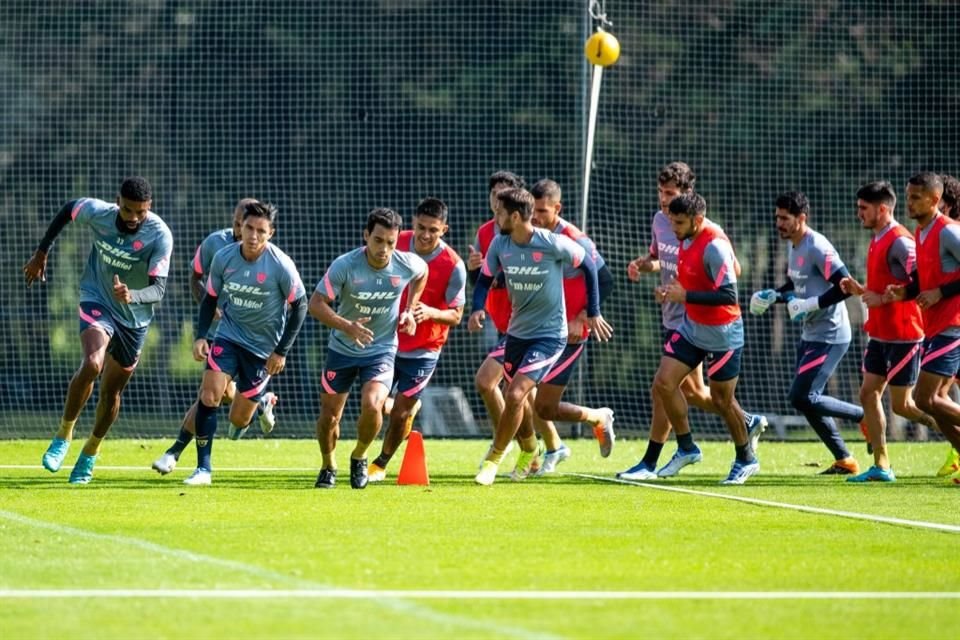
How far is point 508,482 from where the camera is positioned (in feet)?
42.3

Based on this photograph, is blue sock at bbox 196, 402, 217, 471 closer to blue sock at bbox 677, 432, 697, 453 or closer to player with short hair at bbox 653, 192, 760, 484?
player with short hair at bbox 653, 192, 760, 484

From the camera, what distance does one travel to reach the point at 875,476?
1323 cm

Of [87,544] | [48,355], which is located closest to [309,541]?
[87,544]

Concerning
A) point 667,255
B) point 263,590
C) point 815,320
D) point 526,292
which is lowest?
point 263,590

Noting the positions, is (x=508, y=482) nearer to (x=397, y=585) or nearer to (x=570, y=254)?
(x=570, y=254)

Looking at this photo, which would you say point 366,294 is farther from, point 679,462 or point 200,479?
point 679,462

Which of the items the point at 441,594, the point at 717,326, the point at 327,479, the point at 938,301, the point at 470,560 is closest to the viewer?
the point at 441,594

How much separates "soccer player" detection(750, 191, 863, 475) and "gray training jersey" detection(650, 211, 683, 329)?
66cm

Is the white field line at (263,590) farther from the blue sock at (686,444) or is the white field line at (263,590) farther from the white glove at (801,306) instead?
the white glove at (801,306)

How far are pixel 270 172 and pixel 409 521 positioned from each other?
14.7 meters

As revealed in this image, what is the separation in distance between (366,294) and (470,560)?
456cm

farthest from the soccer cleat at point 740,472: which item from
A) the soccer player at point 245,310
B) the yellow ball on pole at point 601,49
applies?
the yellow ball on pole at point 601,49

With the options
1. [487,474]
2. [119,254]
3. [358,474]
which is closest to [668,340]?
[487,474]

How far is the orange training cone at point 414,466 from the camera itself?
12.4 meters
